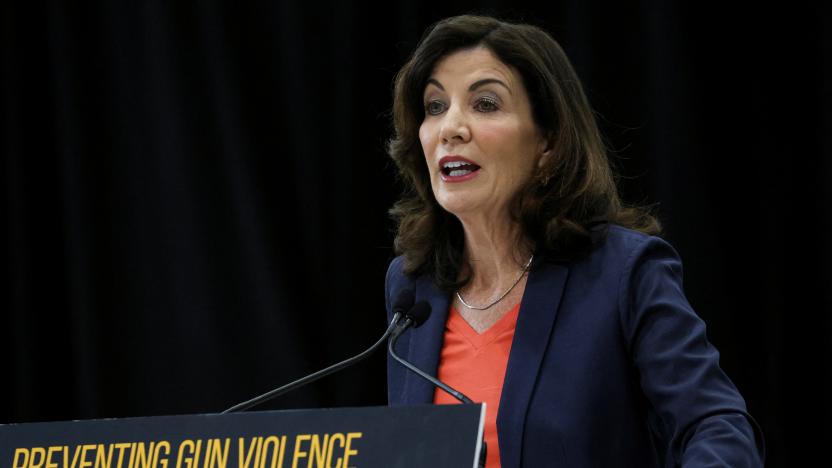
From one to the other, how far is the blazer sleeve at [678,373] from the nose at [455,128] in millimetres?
341

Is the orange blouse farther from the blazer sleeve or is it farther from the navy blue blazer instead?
the blazer sleeve

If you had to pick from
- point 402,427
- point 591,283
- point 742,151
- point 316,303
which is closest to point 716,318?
point 742,151

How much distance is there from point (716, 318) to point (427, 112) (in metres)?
0.94

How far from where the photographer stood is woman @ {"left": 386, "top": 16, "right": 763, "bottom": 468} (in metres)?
1.53

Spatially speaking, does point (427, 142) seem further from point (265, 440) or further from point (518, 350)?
point (265, 440)

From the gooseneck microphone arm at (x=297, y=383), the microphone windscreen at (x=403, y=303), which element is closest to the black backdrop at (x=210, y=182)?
the microphone windscreen at (x=403, y=303)

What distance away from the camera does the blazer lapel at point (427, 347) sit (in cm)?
170

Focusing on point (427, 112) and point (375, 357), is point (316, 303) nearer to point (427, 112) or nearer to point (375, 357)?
point (375, 357)

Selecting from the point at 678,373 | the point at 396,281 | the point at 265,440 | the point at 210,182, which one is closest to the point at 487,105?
the point at 396,281

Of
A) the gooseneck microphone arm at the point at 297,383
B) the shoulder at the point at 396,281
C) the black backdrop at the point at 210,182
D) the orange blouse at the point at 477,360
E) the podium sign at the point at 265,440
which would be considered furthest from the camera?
the black backdrop at the point at 210,182

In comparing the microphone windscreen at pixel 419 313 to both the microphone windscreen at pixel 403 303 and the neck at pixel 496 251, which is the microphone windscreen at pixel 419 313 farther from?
the neck at pixel 496 251

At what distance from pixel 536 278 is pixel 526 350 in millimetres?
141

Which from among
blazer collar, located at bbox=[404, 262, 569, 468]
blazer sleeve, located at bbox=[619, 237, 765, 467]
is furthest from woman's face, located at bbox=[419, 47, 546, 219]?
blazer sleeve, located at bbox=[619, 237, 765, 467]

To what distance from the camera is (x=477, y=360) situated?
1726mm
